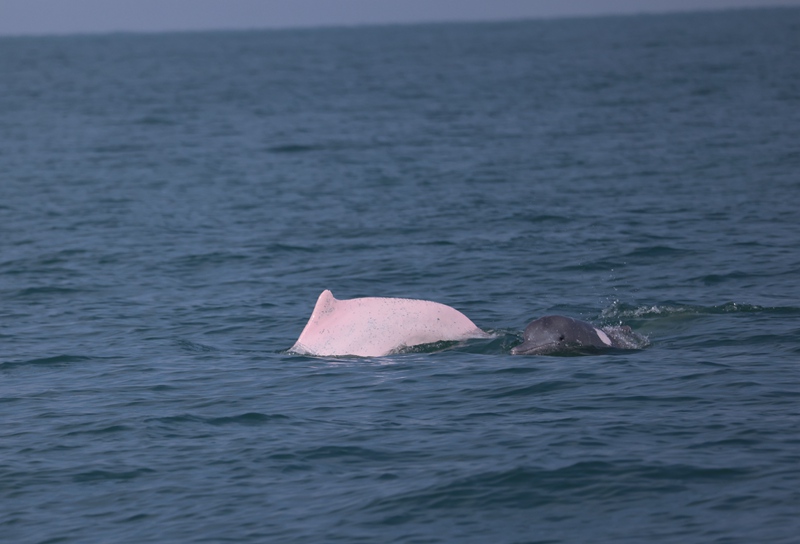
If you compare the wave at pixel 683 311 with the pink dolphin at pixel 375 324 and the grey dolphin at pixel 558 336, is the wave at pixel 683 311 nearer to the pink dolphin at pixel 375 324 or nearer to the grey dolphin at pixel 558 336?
A: the grey dolphin at pixel 558 336

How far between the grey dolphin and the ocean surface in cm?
26

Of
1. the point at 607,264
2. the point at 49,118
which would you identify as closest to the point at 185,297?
the point at 607,264

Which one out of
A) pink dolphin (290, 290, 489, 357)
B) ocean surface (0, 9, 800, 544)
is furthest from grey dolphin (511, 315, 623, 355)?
pink dolphin (290, 290, 489, 357)

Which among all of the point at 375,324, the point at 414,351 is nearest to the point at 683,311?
the point at 414,351

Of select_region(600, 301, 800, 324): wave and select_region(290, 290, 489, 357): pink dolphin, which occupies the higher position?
select_region(290, 290, 489, 357): pink dolphin

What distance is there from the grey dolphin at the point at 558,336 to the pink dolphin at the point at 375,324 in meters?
1.33

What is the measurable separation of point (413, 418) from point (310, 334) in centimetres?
350

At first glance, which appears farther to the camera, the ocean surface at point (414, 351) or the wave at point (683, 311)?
the wave at point (683, 311)

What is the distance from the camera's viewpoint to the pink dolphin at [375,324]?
17.0 metres

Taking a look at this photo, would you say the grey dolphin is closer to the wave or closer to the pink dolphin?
the pink dolphin

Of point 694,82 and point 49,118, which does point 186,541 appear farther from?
point 694,82

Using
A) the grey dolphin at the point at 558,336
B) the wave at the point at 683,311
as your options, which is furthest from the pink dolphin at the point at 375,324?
the wave at the point at 683,311

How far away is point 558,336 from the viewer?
16.8 m

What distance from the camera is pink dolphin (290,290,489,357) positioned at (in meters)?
17.0
